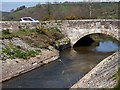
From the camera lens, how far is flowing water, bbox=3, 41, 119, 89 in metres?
30.8

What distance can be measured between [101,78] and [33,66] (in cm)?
1324

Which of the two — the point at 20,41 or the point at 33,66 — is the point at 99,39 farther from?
the point at 33,66

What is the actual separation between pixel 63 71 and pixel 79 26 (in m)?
15.4

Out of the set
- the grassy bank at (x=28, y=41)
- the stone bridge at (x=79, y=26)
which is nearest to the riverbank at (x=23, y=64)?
the grassy bank at (x=28, y=41)

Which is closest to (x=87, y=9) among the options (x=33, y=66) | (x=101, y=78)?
(x=33, y=66)

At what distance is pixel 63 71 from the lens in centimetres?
3594

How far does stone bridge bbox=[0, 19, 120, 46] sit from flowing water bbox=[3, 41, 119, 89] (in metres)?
2.50

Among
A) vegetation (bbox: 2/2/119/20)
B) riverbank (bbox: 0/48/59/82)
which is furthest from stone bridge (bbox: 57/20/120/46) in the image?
vegetation (bbox: 2/2/119/20)

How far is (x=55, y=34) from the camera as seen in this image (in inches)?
1981

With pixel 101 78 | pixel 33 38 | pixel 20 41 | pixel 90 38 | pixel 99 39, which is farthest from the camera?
pixel 99 39

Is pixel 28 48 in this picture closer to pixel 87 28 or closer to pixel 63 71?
pixel 63 71

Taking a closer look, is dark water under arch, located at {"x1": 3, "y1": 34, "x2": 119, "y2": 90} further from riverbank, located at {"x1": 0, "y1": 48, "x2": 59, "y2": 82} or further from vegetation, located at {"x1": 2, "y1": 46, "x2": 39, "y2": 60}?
vegetation, located at {"x1": 2, "y1": 46, "x2": 39, "y2": 60}

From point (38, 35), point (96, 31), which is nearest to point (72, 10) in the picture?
point (96, 31)

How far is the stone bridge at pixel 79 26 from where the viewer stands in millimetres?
48906
